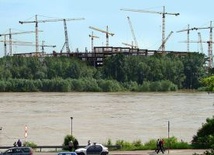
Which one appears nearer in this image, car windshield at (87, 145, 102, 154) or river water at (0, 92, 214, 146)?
car windshield at (87, 145, 102, 154)

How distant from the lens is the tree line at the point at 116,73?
486 ft

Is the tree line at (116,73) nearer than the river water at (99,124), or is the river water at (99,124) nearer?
the river water at (99,124)

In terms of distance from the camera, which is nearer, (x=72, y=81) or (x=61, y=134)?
(x=61, y=134)

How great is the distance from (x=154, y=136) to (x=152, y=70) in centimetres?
11660

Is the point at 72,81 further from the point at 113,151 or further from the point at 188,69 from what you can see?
the point at 113,151

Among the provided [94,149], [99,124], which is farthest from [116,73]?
[94,149]

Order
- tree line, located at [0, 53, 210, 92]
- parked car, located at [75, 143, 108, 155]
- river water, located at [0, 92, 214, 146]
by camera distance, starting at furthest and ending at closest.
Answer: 1. tree line, located at [0, 53, 210, 92]
2. river water, located at [0, 92, 214, 146]
3. parked car, located at [75, 143, 108, 155]

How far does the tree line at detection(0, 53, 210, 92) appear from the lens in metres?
148

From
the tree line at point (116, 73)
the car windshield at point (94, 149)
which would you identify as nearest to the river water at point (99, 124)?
the car windshield at point (94, 149)

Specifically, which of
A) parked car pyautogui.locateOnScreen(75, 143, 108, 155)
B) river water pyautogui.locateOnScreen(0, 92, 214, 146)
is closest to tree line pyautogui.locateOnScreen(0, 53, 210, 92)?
river water pyautogui.locateOnScreen(0, 92, 214, 146)

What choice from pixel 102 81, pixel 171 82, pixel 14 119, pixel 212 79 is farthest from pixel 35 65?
pixel 212 79

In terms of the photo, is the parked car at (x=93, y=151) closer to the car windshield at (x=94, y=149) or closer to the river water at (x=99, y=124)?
the car windshield at (x=94, y=149)

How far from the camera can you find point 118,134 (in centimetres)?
4712

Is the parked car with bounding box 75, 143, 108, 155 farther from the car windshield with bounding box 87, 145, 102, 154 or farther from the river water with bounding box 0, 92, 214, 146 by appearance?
the river water with bounding box 0, 92, 214, 146
